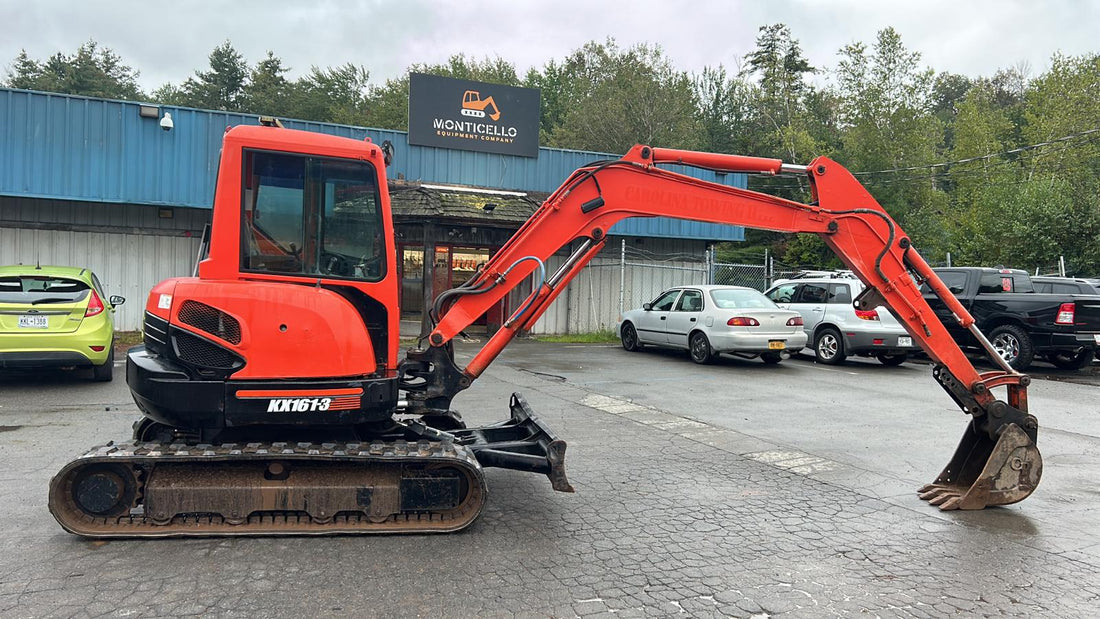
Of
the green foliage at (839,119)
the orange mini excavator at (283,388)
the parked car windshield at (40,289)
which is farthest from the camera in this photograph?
the green foliage at (839,119)

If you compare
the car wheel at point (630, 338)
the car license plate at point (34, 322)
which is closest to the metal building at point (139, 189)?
the car wheel at point (630, 338)

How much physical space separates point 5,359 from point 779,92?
47137 mm

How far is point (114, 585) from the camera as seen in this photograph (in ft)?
12.9

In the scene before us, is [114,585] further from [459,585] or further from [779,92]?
[779,92]

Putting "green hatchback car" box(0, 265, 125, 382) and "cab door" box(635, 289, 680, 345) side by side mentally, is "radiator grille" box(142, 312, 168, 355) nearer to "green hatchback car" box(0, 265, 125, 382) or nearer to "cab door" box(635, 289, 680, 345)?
"green hatchback car" box(0, 265, 125, 382)

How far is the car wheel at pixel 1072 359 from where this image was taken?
49.6 feet

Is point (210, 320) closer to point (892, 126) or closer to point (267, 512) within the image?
point (267, 512)

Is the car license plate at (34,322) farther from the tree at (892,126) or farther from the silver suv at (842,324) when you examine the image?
the tree at (892,126)

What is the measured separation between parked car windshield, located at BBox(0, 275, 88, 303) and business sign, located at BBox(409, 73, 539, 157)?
31.5ft

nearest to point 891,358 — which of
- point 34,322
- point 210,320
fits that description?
point 210,320

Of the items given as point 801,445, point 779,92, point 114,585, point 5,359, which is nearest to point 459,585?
point 114,585

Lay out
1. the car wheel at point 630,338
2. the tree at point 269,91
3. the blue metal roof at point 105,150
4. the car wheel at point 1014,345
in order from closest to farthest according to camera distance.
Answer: the car wheel at point 1014,345, the blue metal roof at point 105,150, the car wheel at point 630,338, the tree at point 269,91

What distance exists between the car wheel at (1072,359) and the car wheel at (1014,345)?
47.8 inches

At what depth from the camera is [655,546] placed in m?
4.79
